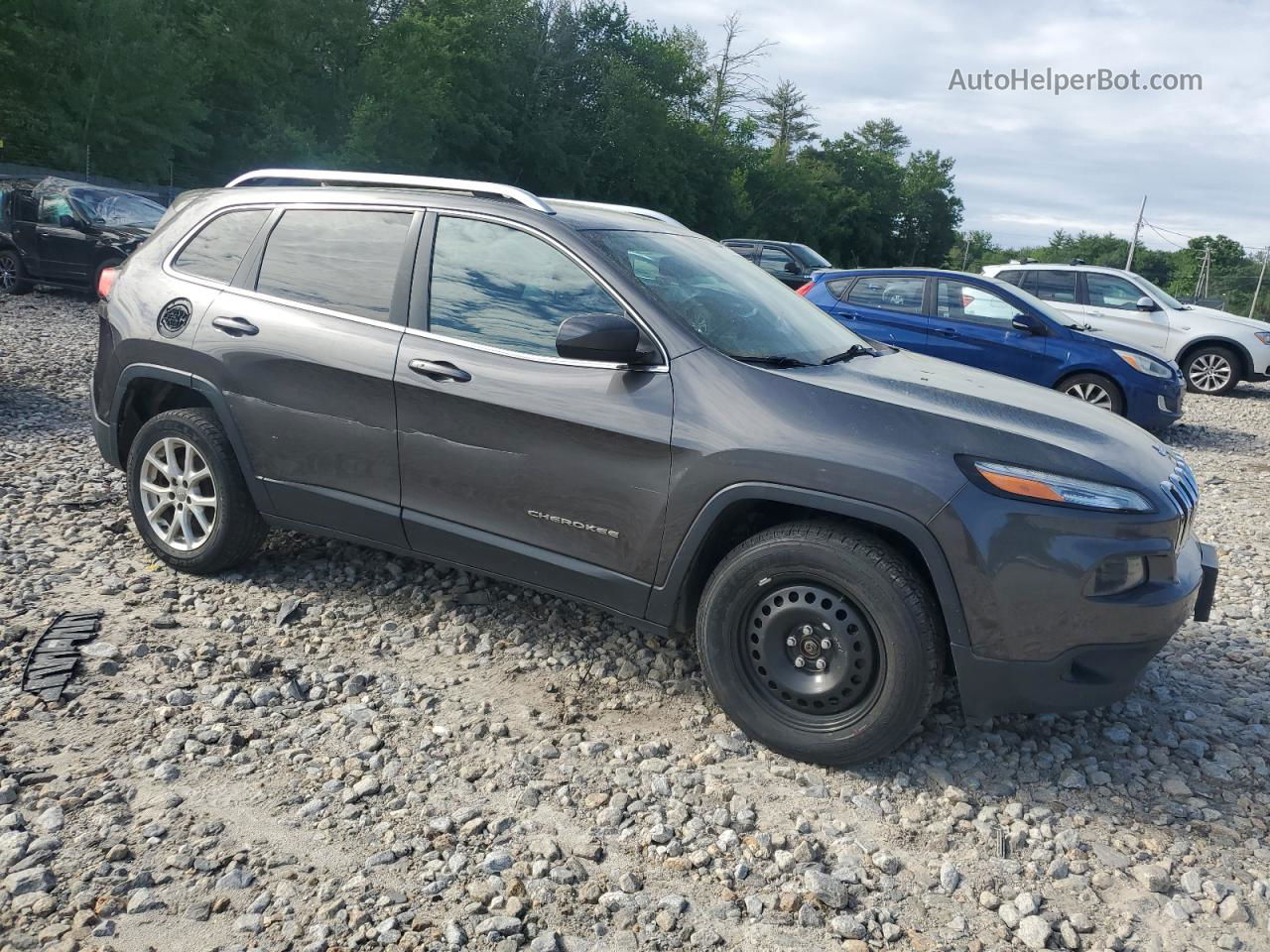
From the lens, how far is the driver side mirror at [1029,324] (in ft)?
32.0

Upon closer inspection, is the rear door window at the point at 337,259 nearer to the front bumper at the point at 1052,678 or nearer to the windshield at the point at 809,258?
the front bumper at the point at 1052,678

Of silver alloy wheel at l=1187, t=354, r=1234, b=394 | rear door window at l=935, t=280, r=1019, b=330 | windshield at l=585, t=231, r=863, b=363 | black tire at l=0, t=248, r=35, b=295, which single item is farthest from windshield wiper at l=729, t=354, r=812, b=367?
black tire at l=0, t=248, r=35, b=295

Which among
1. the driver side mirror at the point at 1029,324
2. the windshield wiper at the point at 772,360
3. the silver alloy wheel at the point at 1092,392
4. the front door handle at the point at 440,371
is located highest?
the driver side mirror at the point at 1029,324

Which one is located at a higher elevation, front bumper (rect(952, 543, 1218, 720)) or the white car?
the white car

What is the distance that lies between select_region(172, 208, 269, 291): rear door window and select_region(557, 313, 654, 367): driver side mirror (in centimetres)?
186

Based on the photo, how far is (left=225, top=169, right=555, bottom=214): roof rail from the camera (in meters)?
3.97

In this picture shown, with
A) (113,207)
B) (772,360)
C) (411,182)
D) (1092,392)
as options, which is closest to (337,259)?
(411,182)

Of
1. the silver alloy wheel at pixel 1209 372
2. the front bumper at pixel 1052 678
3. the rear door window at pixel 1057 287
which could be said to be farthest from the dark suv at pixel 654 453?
the silver alloy wheel at pixel 1209 372

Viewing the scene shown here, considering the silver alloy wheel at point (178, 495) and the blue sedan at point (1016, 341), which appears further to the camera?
the blue sedan at point (1016, 341)

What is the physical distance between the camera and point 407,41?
40.6 meters

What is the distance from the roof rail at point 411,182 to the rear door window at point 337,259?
0.18 metres

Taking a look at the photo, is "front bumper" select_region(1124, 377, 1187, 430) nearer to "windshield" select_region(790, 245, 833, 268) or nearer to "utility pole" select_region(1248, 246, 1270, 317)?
"windshield" select_region(790, 245, 833, 268)

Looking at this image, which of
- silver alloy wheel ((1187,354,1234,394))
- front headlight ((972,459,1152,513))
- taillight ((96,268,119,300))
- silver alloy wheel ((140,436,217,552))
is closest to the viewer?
front headlight ((972,459,1152,513))

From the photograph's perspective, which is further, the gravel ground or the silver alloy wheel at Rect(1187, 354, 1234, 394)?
the silver alloy wheel at Rect(1187, 354, 1234, 394)
